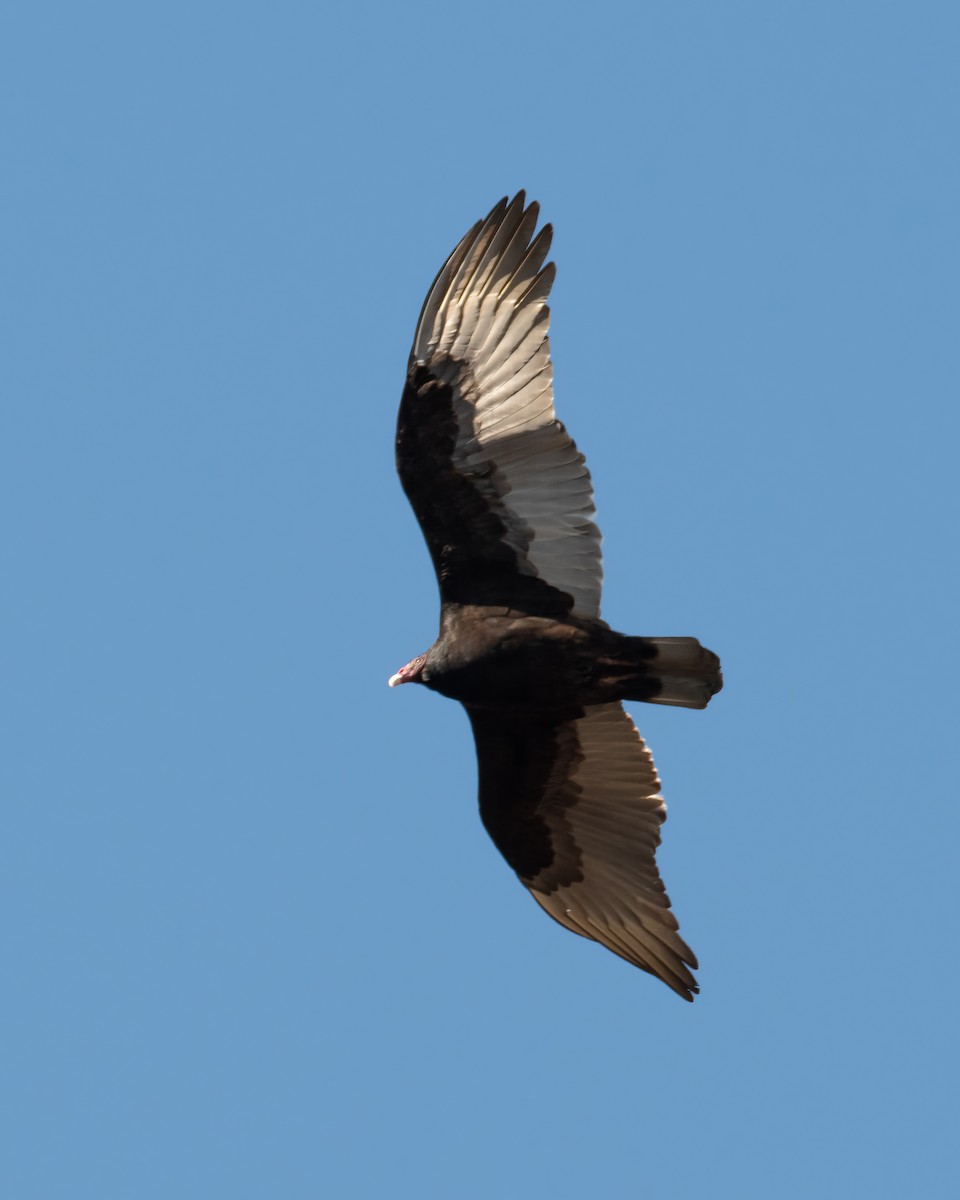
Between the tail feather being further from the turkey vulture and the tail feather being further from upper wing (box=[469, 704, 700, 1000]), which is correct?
upper wing (box=[469, 704, 700, 1000])

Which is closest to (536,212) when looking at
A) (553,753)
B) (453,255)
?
(453,255)

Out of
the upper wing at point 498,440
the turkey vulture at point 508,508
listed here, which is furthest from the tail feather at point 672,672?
the upper wing at point 498,440

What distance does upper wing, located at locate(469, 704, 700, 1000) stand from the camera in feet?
43.3

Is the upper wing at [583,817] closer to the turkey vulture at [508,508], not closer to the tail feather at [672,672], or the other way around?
the turkey vulture at [508,508]

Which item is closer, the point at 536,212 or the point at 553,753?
the point at 536,212

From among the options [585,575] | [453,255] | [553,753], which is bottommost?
[553,753]

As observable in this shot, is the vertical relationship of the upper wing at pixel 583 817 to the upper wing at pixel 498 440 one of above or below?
below

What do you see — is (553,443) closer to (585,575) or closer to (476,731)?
(585,575)

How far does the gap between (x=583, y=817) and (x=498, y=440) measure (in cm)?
264

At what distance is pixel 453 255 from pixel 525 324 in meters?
0.60

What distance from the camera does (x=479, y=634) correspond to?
40.8ft

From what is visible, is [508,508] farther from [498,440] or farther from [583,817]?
[583,817]

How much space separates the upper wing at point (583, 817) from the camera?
43.3ft

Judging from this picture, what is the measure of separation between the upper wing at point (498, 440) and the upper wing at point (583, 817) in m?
1.22
